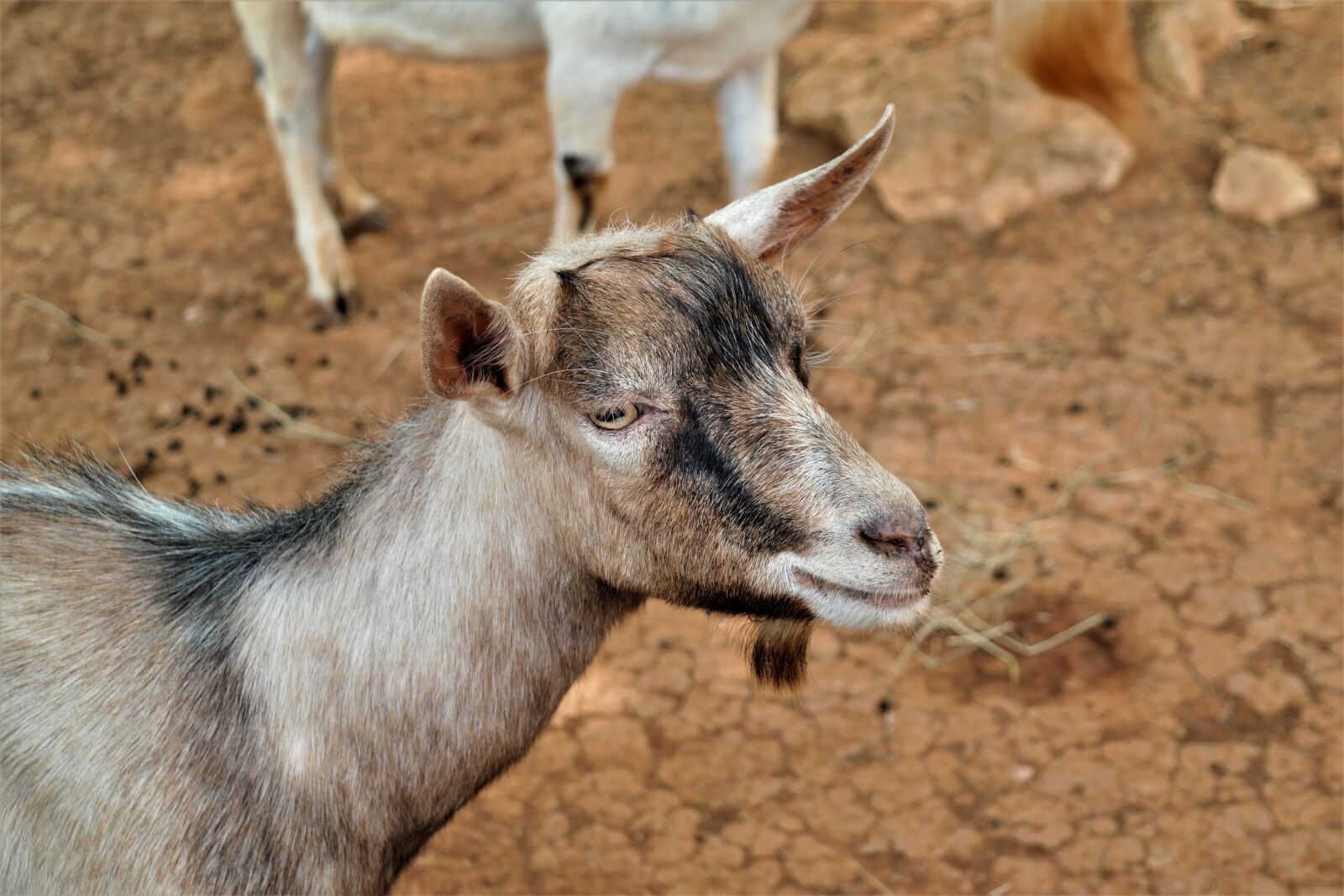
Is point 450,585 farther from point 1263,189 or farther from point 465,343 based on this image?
point 1263,189

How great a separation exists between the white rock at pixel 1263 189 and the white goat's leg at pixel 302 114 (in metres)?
4.30

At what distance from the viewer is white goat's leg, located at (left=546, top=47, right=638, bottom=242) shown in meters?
5.03

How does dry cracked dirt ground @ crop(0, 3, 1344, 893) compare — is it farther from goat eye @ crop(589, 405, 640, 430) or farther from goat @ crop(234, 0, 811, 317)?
goat eye @ crop(589, 405, 640, 430)

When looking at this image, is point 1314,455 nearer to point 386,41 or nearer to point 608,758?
point 608,758

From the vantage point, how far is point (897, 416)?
5461 mm

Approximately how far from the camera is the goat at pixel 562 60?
4.93 metres

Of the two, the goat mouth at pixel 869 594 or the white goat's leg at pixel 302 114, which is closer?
the goat mouth at pixel 869 594

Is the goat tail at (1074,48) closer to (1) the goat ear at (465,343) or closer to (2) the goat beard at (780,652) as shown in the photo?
(2) the goat beard at (780,652)

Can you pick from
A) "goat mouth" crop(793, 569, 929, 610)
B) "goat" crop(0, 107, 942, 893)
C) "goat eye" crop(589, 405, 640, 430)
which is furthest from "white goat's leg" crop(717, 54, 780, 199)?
"goat mouth" crop(793, 569, 929, 610)

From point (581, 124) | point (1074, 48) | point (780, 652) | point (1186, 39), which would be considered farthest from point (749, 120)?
point (780, 652)

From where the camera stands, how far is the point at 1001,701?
14.3 ft

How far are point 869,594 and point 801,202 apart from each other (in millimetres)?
964

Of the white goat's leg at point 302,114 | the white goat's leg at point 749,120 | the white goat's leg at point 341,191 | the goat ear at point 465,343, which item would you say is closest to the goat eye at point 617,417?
the goat ear at point 465,343

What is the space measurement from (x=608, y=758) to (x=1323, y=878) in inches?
86.8
